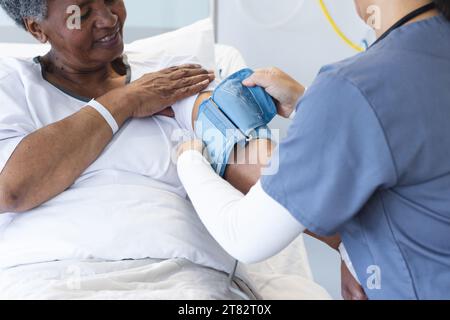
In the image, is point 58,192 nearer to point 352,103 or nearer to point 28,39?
point 352,103

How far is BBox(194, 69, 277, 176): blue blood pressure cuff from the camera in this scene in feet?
4.76

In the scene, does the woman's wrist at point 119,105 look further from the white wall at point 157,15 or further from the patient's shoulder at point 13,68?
the white wall at point 157,15

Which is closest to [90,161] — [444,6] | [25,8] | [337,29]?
[25,8]

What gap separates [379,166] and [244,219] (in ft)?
0.83

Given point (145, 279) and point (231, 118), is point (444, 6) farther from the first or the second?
point (145, 279)

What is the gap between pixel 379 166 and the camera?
3.16ft

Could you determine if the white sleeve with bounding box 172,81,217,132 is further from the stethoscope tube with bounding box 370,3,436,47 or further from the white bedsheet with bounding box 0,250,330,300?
the stethoscope tube with bounding box 370,3,436,47

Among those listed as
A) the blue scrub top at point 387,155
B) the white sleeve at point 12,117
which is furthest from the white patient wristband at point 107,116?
the blue scrub top at point 387,155

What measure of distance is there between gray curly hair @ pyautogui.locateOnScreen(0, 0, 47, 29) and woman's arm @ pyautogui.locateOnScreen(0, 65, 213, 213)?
11.8 inches

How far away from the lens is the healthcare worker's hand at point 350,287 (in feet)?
3.96

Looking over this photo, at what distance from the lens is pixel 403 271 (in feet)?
3.48

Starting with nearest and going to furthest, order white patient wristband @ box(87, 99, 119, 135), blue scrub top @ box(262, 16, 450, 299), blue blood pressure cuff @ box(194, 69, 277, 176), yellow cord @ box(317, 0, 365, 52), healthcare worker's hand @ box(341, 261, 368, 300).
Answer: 1. blue scrub top @ box(262, 16, 450, 299)
2. healthcare worker's hand @ box(341, 261, 368, 300)
3. blue blood pressure cuff @ box(194, 69, 277, 176)
4. white patient wristband @ box(87, 99, 119, 135)
5. yellow cord @ box(317, 0, 365, 52)

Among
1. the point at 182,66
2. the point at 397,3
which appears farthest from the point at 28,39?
the point at 397,3

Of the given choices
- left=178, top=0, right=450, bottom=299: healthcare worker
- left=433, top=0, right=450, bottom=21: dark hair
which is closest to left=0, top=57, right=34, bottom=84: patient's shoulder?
left=178, top=0, right=450, bottom=299: healthcare worker
